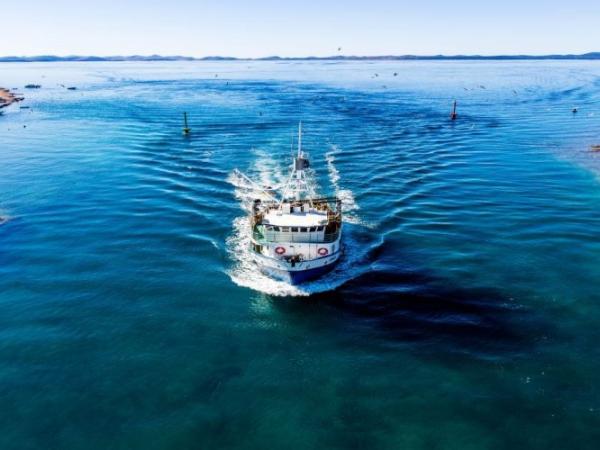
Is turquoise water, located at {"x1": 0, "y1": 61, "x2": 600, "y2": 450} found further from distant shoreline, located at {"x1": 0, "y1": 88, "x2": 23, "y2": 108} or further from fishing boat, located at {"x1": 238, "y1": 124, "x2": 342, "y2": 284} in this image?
distant shoreline, located at {"x1": 0, "y1": 88, "x2": 23, "y2": 108}

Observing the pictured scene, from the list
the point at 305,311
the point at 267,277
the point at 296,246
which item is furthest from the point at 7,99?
the point at 305,311

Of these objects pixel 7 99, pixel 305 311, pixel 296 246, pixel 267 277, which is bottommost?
pixel 305 311

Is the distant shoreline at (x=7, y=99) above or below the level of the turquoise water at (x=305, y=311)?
above

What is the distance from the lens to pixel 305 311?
40.8 m

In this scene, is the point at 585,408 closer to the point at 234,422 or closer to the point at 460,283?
the point at 460,283

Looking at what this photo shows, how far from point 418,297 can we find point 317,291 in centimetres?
979

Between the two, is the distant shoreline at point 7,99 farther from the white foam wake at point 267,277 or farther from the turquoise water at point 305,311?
the white foam wake at point 267,277

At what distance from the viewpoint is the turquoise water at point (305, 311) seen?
29.2 meters

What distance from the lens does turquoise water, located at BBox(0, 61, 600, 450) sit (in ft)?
95.9

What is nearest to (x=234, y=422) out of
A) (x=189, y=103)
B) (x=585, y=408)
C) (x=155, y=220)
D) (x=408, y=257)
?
(x=585, y=408)

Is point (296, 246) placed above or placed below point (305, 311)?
above

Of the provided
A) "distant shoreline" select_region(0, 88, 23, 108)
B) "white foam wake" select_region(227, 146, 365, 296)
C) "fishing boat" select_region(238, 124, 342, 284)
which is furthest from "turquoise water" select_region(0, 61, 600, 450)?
"distant shoreline" select_region(0, 88, 23, 108)

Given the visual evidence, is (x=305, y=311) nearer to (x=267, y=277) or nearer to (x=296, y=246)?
(x=267, y=277)

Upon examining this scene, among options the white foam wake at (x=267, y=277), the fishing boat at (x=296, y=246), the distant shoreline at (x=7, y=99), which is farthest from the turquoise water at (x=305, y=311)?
the distant shoreline at (x=7, y=99)
